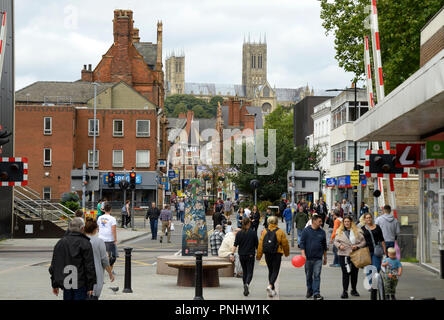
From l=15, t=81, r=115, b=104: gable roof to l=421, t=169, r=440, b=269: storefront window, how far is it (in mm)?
57820

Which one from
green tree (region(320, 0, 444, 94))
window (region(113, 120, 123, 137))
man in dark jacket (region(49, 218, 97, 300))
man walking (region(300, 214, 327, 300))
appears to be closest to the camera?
man in dark jacket (region(49, 218, 97, 300))

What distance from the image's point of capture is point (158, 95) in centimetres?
8669

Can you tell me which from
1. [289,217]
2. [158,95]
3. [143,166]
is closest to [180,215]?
[143,166]

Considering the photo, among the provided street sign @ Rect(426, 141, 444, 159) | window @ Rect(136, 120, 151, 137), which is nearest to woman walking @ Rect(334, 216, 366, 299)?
street sign @ Rect(426, 141, 444, 159)

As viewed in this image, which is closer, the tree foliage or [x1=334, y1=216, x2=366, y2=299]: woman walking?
[x1=334, y1=216, x2=366, y2=299]: woman walking

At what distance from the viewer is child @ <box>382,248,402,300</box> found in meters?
12.0

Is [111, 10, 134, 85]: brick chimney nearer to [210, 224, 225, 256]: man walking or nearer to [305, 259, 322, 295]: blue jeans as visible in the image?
[210, 224, 225, 256]: man walking

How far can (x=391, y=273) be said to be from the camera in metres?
12.1

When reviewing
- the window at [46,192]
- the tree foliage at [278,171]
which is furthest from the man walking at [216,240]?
the window at [46,192]

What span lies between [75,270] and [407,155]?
14405 millimetres

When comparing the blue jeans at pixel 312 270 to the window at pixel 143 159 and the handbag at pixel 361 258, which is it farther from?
the window at pixel 143 159

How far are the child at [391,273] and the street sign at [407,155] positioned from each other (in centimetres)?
976

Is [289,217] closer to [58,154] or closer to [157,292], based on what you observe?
[157,292]
